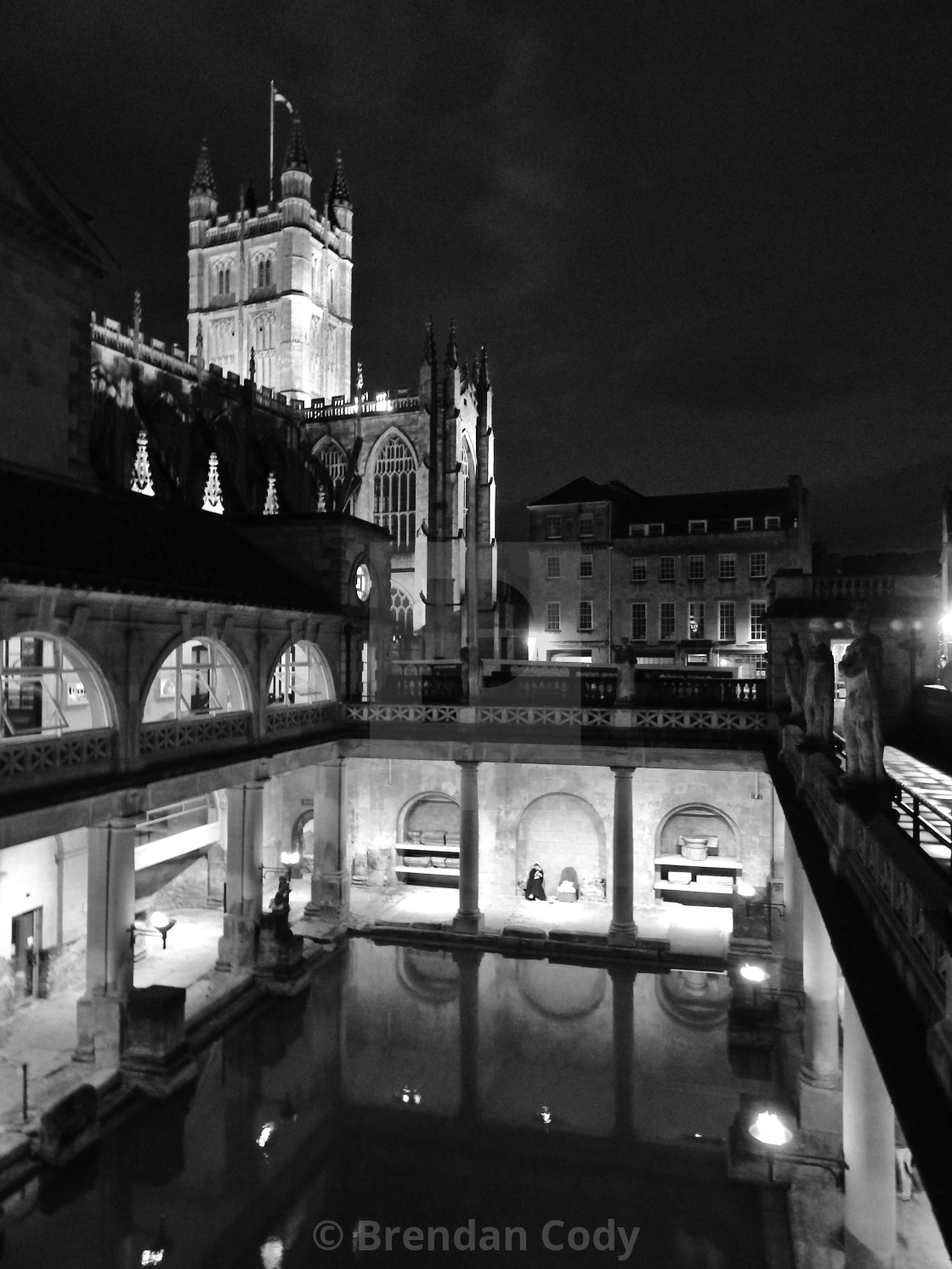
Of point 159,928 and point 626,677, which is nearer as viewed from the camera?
point 159,928

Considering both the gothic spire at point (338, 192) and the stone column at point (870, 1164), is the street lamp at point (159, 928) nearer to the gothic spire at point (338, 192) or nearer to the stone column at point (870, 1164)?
the stone column at point (870, 1164)

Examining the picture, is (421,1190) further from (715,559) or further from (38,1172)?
(715,559)

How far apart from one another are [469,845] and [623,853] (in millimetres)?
4681

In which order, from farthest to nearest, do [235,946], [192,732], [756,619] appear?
[756,619] → [235,946] → [192,732]

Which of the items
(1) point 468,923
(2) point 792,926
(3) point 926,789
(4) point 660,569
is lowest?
(1) point 468,923

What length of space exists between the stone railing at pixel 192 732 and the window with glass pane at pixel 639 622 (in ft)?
118

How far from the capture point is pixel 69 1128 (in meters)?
14.3

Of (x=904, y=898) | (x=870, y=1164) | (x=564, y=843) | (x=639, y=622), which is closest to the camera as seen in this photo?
(x=904, y=898)

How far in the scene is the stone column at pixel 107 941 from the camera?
17.5m

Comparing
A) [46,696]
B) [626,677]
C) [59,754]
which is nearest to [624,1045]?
[626,677]

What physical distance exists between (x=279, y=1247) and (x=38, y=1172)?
174 inches

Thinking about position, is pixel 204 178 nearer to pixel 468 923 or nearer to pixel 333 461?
pixel 333 461

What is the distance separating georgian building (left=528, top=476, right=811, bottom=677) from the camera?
53.5 meters

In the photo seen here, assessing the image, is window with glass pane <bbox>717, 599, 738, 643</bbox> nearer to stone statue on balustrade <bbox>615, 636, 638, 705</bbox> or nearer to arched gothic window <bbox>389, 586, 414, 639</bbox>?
arched gothic window <bbox>389, 586, 414, 639</bbox>
